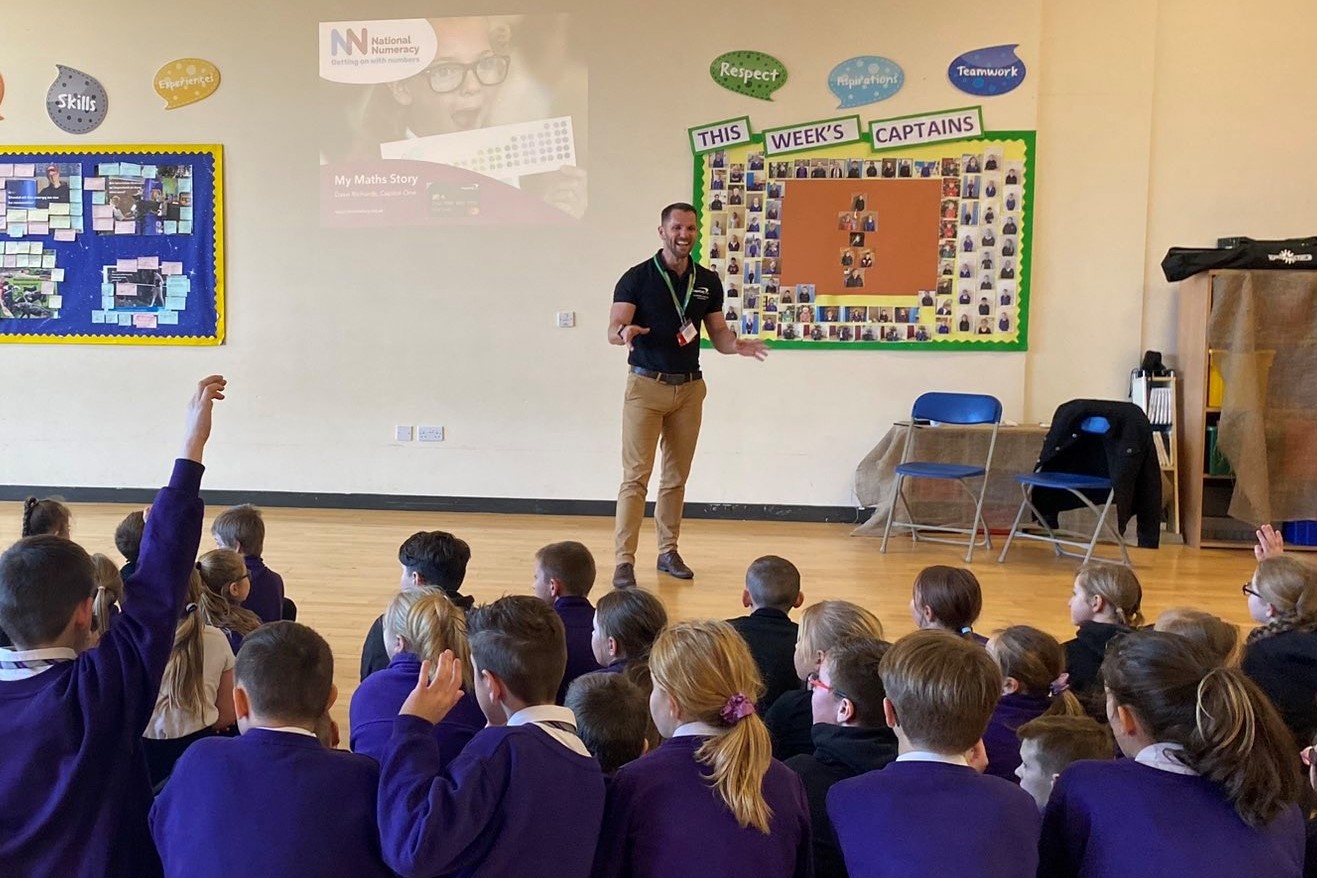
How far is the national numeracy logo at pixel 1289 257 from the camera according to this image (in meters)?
5.49

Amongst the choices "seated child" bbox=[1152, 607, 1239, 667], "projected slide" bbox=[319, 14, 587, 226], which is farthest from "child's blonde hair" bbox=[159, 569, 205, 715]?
"projected slide" bbox=[319, 14, 587, 226]

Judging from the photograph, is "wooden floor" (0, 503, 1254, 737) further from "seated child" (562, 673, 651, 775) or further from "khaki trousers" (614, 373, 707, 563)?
"seated child" (562, 673, 651, 775)

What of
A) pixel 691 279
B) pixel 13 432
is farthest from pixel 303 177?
pixel 691 279

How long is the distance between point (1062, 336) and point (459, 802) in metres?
5.62

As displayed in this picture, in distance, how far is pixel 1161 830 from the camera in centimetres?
129

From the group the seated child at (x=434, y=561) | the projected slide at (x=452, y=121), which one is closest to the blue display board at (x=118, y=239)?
the projected slide at (x=452, y=121)

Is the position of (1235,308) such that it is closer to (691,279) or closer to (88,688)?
(691,279)

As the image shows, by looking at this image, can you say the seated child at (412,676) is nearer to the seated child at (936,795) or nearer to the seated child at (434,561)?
the seated child at (434,561)

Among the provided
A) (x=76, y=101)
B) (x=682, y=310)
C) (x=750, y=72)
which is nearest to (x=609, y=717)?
(x=682, y=310)

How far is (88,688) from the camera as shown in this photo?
1.37m

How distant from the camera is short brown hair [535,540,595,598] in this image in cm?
255

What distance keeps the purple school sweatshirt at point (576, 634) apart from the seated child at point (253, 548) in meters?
0.91

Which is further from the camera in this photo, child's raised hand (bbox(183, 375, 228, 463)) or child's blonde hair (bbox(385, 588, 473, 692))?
child's blonde hair (bbox(385, 588, 473, 692))

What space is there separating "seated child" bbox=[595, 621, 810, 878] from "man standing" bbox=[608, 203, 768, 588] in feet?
10.3
